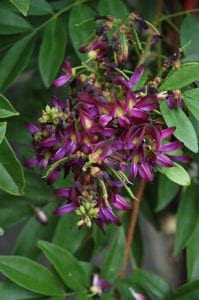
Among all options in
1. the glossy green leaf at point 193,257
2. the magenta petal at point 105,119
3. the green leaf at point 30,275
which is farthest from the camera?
the glossy green leaf at point 193,257

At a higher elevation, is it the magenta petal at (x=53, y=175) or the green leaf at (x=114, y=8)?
the green leaf at (x=114, y=8)

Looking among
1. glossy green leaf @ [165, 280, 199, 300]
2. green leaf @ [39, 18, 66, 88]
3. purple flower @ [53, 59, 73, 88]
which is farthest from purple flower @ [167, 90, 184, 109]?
glossy green leaf @ [165, 280, 199, 300]

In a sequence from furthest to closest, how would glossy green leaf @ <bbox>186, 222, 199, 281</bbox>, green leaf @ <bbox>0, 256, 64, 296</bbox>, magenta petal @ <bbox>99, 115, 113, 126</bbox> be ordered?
1. glossy green leaf @ <bbox>186, 222, 199, 281</bbox>
2. green leaf @ <bbox>0, 256, 64, 296</bbox>
3. magenta petal @ <bbox>99, 115, 113, 126</bbox>

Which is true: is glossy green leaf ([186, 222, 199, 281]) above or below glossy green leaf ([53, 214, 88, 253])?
below

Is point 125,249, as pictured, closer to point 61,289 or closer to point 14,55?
point 61,289

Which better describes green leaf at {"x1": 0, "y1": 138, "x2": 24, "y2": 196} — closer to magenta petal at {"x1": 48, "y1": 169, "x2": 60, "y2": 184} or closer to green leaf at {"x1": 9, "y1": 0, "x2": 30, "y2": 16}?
magenta petal at {"x1": 48, "y1": 169, "x2": 60, "y2": 184}

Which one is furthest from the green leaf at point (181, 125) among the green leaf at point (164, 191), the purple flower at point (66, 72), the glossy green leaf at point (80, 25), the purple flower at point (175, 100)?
the green leaf at point (164, 191)

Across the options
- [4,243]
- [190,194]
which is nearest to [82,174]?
[190,194]

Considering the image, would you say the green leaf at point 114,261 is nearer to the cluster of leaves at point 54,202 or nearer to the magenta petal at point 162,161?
the cluster of leaves at point 54,202
